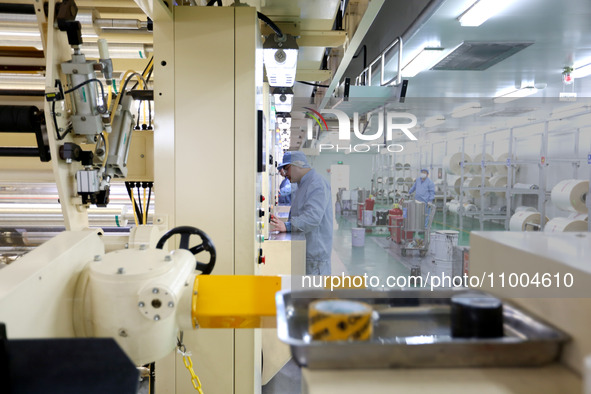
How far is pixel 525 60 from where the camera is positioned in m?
6.06

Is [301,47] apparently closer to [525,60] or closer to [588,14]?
[588,14]

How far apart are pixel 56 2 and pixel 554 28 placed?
4995 mm

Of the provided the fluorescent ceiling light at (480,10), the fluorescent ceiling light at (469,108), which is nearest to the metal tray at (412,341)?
the fluorescent ceiling light at (480,10)

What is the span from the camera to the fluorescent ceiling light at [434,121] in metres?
11.7

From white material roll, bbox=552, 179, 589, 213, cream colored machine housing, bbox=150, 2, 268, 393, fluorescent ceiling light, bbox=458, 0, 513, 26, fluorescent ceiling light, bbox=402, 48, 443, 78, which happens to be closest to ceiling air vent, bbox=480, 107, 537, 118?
white material roll, bbox=552, 179, 589, 213

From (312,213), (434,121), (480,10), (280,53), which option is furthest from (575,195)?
(434,121)

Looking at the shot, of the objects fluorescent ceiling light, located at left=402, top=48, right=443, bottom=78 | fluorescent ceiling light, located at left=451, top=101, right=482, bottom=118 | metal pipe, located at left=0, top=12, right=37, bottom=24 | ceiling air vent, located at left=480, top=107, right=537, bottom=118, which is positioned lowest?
metal pipe, located at left=0, top=12, right=37, bottom=24

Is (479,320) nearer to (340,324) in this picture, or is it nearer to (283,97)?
(340,324)

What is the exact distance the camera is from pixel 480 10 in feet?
12.0

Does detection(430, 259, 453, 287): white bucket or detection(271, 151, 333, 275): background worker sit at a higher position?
detection(271, 151, 333, 275): background worker

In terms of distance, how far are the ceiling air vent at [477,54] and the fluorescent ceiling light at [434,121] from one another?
6.09m

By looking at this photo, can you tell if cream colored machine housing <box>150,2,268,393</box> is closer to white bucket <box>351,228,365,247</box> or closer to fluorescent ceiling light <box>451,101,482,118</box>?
fluorescent ceiling light <box>451,101,482,118</box>

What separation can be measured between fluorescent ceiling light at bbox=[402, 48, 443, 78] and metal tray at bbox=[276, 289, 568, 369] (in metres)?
4.39

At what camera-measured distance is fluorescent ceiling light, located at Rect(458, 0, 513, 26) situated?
354cm
